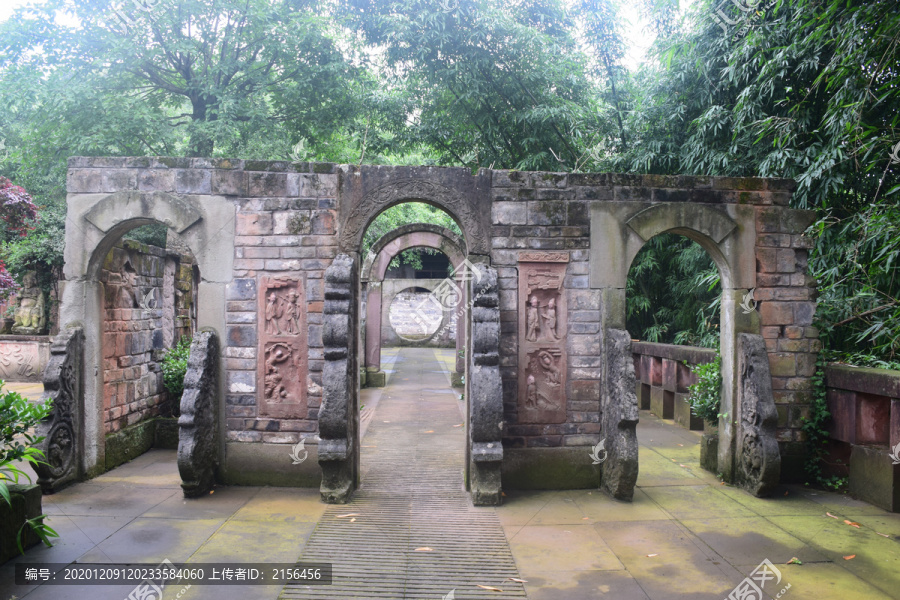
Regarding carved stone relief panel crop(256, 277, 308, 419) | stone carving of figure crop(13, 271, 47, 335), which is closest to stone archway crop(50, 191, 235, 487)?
carved stone relief panel crop(256, 277, 308, 419)

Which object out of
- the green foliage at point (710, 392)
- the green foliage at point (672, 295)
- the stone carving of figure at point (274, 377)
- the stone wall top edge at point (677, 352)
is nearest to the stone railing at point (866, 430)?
the green foliage at point (710, 392)

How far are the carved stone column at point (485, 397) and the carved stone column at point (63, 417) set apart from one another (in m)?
Answer: 3.67

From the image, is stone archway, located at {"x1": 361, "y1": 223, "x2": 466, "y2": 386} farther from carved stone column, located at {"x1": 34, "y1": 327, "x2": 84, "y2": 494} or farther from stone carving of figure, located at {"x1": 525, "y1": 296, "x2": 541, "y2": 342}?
carved stone column, located at {"x1": 34, "y1": 327, "x2": 84, "y2": 494}

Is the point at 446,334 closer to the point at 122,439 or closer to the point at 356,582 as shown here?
the point at 122,439

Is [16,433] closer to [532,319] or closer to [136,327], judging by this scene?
[136,327]

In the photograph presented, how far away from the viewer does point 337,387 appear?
4.73 meters

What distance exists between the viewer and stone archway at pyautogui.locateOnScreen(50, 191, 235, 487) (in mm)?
5137

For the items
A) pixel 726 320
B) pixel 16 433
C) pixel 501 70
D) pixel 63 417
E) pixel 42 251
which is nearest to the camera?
pixel 16 433

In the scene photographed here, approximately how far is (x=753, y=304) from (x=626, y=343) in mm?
1464

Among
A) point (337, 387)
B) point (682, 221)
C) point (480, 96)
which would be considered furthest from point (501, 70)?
point (337, 387)

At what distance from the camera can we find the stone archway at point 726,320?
502 cm

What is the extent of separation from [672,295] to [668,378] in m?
1.87

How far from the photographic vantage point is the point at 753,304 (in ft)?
17.6

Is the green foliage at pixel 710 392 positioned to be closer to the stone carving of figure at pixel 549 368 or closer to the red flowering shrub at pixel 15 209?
the stone carving of figure at pixel 549 368
